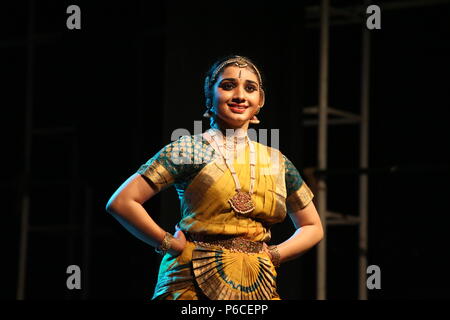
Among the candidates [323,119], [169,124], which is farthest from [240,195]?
[323,119]

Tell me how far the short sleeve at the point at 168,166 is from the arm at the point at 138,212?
0.10 ft

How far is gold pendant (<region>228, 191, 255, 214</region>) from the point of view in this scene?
2.92 meters

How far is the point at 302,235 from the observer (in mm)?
3104

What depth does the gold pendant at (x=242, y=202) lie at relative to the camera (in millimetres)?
2918

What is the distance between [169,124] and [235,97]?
91 centimetres

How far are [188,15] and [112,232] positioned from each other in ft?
4.95

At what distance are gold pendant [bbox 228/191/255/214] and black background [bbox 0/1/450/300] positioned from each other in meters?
1.00
